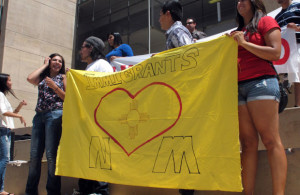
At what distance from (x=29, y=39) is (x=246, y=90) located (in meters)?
10.8

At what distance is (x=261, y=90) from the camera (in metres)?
2.46

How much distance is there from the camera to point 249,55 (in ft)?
8.77

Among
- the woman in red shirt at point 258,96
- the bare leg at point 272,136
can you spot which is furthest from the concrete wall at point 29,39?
the bare leg at point 272,136

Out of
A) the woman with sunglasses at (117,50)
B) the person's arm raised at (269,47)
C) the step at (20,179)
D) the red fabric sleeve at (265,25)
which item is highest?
the woman with sunglasses at (117,50)

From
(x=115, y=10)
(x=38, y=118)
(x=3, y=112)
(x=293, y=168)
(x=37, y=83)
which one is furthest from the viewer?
(x=115, y=10)

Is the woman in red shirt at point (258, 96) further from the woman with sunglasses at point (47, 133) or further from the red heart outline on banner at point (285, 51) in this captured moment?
the woman with sunglasses at point (47, 133)

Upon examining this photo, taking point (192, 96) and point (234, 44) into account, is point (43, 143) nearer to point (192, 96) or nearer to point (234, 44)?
point (192, 96)

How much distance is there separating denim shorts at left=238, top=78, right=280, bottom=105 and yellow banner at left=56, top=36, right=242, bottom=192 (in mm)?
100

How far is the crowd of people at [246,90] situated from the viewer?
2.43 m

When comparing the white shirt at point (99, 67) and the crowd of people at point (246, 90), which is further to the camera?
the white shirt at point (99, 67)

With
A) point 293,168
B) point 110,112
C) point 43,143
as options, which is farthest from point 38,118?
point 293,168

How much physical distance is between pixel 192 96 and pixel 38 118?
2.05 m

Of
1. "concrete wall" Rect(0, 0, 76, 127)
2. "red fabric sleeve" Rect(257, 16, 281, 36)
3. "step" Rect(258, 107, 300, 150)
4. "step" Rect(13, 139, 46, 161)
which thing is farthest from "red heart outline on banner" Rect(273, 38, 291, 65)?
"concrete wall" Rect(0, 0, 76, 127)

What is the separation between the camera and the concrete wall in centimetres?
1120
